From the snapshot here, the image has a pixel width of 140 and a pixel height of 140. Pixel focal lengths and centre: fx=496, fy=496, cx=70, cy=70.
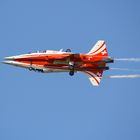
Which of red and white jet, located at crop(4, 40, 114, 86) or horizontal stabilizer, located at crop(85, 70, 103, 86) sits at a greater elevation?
red and white jet, located at crop(4, 40, 114, 86)

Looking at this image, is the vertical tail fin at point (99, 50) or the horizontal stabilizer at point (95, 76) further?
the vertical tail fin at point (99, 50)

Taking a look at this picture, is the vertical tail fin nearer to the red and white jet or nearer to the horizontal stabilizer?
the red and white jet

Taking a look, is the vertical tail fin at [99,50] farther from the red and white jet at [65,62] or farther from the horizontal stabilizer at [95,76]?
the horizontal stabilizer at [95,76]

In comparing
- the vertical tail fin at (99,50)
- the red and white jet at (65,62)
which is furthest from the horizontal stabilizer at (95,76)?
the vertical tail fin at (99,50)

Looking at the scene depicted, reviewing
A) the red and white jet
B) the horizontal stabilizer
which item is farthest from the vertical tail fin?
the horizontal stabilizer

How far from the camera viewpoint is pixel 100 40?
7156 centimetres

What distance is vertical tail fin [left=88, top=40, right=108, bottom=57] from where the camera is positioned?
228ft

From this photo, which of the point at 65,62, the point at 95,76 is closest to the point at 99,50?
the point at 95,76

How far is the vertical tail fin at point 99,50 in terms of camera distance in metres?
69.6

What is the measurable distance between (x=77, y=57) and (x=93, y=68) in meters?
3.17

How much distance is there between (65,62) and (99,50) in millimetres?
5685

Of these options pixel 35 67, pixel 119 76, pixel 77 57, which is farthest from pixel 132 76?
pixel 35 67

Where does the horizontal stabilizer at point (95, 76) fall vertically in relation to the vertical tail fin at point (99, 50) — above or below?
below

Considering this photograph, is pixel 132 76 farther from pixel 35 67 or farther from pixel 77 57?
pixel 35 67
